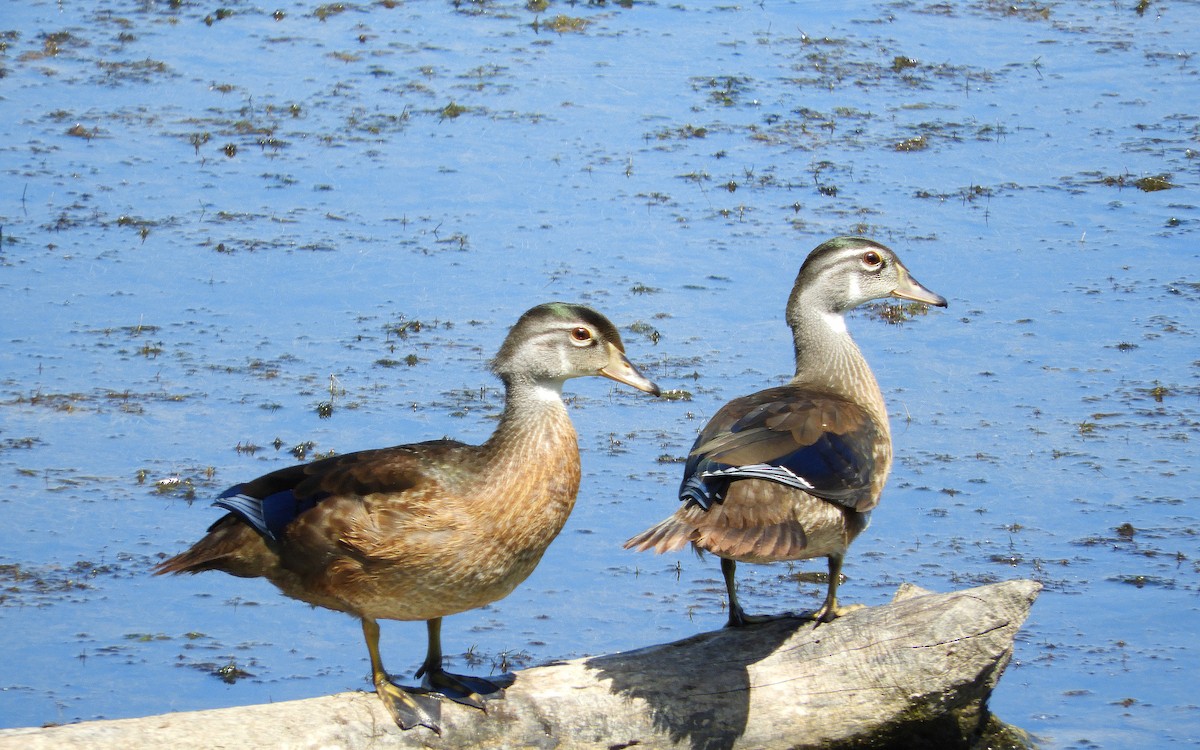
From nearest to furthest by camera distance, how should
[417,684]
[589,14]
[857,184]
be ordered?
[417,684], [857,184], [589,14]

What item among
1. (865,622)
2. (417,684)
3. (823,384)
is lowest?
(417,684)

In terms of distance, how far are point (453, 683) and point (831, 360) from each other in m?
2.02

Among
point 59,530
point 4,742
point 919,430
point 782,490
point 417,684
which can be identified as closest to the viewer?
point 4,742

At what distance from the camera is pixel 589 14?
15.9m

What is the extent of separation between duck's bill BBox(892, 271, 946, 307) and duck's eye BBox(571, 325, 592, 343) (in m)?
1.91

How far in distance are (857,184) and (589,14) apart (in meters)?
4.86

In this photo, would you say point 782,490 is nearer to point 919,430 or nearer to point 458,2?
point 919,430

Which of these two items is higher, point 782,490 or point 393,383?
point 782,490

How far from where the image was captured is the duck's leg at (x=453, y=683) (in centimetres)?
539

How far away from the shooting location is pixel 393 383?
880 cm

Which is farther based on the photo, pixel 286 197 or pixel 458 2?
pixel 458 2

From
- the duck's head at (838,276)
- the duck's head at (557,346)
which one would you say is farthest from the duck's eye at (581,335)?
the duck's head at (838,276)

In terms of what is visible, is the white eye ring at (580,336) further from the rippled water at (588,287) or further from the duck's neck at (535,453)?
the rippled water at (588,287)

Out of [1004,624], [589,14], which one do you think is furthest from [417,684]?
[589,14]
